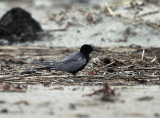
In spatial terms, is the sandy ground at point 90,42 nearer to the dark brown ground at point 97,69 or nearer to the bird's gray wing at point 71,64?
the dark brown ground at point 97,69

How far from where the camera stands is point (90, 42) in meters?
11.8

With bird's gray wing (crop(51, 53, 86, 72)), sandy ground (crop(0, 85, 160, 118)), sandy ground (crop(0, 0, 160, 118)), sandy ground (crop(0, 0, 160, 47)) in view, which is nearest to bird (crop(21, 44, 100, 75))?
bird's gray wing (crop(51, 53, 86, 72))

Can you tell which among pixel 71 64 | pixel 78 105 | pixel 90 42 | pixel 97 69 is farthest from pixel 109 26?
pixel 78 105

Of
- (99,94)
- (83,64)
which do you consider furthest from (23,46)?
(99,94)

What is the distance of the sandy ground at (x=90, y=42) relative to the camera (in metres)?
4.35

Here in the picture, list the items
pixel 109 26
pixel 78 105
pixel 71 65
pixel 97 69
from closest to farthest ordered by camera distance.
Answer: pixel 78 105, pixel 71 65, pixel 97 69, pixel 109 26

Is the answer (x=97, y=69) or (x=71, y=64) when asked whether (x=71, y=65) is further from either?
(x=97, y=69)

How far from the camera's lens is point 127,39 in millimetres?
11586

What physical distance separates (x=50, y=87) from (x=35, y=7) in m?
13.8

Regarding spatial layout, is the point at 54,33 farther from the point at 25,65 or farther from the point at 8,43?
the point at 25,65

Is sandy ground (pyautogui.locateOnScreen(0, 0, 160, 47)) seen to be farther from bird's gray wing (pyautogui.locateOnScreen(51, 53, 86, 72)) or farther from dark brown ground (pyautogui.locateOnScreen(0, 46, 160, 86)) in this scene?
bird's gray wing (pyautogui.locateOnScreen(51, 53, 86, 72))

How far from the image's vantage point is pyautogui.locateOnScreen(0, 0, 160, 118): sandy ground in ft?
14.3

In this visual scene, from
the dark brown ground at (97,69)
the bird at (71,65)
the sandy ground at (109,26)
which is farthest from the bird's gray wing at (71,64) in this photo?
the sandy ground at (109,26)

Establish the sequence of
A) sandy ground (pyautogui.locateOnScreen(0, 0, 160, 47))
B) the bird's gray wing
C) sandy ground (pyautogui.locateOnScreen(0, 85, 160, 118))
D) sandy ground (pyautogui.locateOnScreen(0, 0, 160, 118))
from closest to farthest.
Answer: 1. sandy ground (pyautogui.locateOnScreen(0, 85, 160, 118))
2. sandy ground (pyautogui.locateOnScreen(0, 0, 160, 118))
3. the bird's gray wing
4. sandy ground (pyautogui.locateOnScreen(0, 0, 160, 47))
